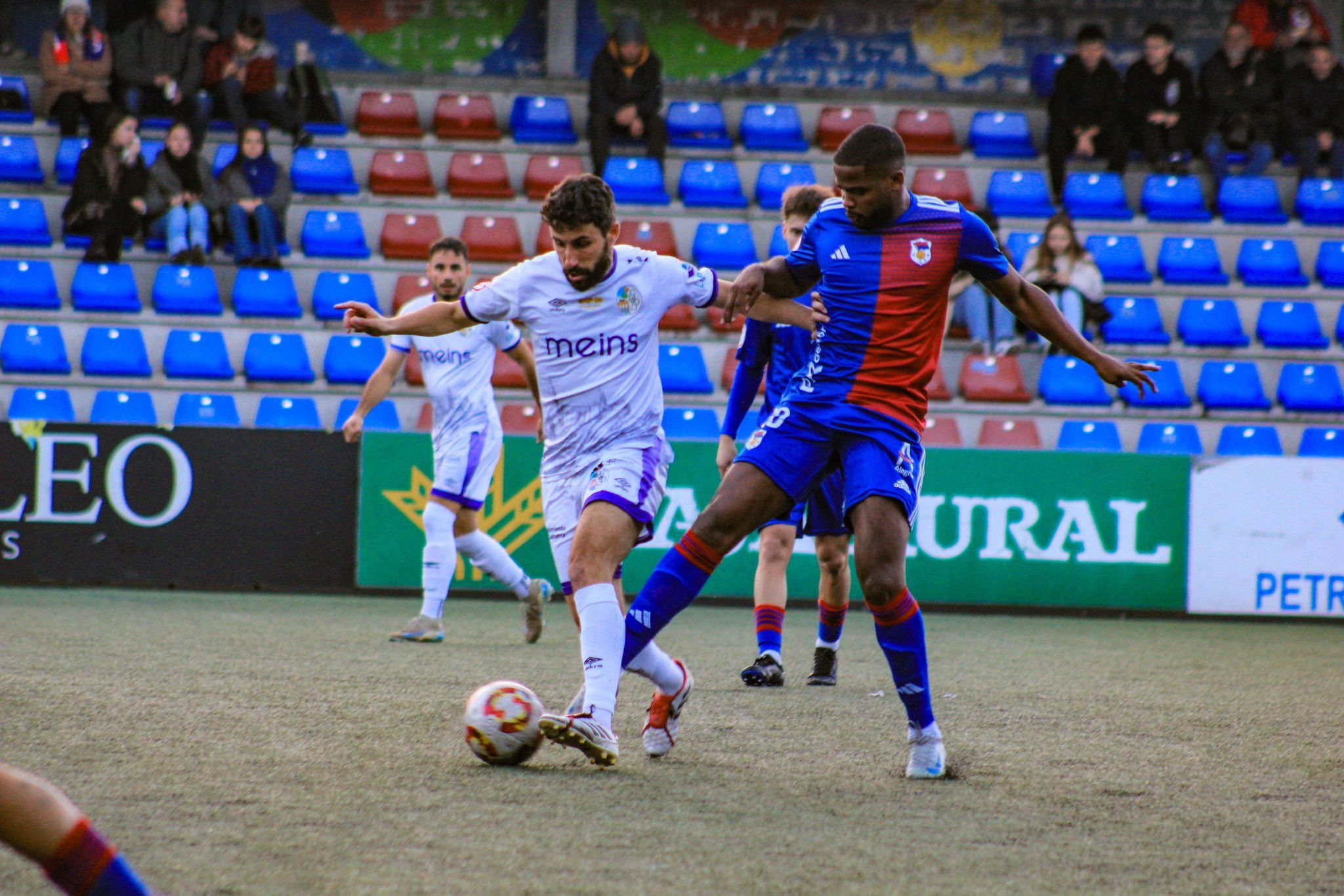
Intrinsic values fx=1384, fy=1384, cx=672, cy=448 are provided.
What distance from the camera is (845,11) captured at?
1727 centimetres

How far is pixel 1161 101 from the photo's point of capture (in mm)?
15023

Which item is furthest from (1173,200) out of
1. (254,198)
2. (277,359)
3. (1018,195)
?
(254,198)

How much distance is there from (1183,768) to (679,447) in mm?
6760

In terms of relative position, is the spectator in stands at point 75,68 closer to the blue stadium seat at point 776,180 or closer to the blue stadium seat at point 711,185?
the blue stadium seat at point 711,185

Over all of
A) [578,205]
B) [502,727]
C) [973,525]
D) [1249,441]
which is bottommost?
[973,525]

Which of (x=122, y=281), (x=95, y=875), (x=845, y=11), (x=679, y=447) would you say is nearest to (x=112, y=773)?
(x=95, y=875)

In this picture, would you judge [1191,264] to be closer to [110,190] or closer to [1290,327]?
[1290,327]

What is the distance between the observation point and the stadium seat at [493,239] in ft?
46.6

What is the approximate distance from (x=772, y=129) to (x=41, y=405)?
828 centimetres

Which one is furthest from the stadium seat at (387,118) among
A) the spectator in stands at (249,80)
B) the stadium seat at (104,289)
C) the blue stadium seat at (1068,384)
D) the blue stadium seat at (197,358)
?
the blue stadium seat at (1068,384)

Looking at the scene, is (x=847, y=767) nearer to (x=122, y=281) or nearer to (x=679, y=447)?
(x=679, y=447)

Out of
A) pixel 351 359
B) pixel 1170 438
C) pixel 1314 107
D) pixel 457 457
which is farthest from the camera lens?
pixel 1314 107

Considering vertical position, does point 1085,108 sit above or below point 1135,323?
above

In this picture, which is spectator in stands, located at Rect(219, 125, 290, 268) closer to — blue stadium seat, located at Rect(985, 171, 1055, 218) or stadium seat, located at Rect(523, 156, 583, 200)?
stadium seat, located at Rect(523, 156, 583, 200)
